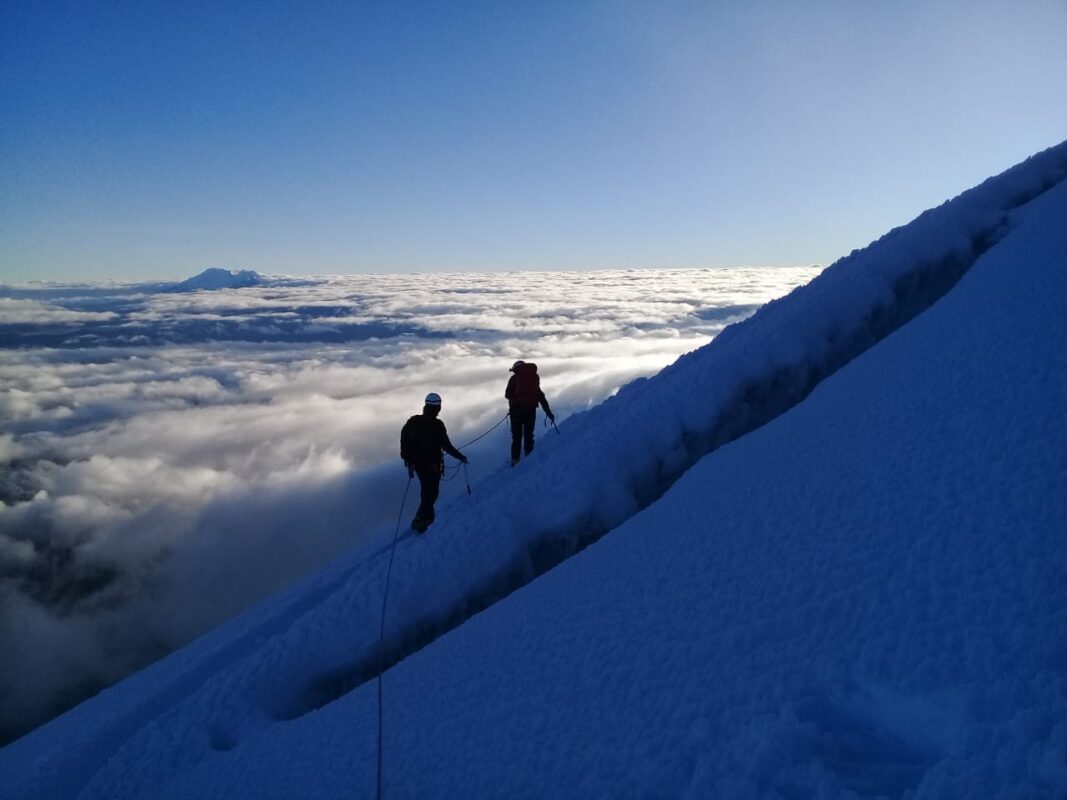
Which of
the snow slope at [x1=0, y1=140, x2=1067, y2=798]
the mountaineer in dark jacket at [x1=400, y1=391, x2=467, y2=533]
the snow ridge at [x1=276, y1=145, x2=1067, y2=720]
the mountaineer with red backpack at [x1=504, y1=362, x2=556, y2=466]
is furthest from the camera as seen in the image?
the mountaineer with red backpack at [x1=504, y1=362, x2=556, y2=466]

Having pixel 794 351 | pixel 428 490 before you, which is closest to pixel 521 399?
pixel 428 490

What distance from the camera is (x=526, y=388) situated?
1091 cm

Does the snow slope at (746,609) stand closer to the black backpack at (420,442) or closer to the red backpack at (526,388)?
the black backpack at (420,442)

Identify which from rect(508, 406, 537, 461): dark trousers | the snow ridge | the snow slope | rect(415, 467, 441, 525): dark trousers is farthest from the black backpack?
the snow ridge

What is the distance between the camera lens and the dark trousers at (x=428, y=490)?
28.8 ft

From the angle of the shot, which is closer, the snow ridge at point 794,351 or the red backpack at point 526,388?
the snow ridge at point 794,351

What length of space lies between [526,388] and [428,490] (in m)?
3.06

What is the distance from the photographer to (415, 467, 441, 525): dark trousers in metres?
8.79

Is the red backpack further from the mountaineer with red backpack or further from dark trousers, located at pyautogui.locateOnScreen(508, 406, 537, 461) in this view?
dark trousers, located at pyautogui.locateOnScreen(508, 406, 537, 461)

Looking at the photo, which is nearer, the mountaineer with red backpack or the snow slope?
the snow slope

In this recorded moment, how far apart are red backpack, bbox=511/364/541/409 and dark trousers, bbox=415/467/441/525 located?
8.36ft

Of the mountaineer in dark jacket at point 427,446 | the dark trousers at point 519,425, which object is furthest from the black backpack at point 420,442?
the dark trousers at point 519,425

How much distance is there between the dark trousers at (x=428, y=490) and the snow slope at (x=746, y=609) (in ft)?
1.48

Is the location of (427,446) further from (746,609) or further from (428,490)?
(746,609)
